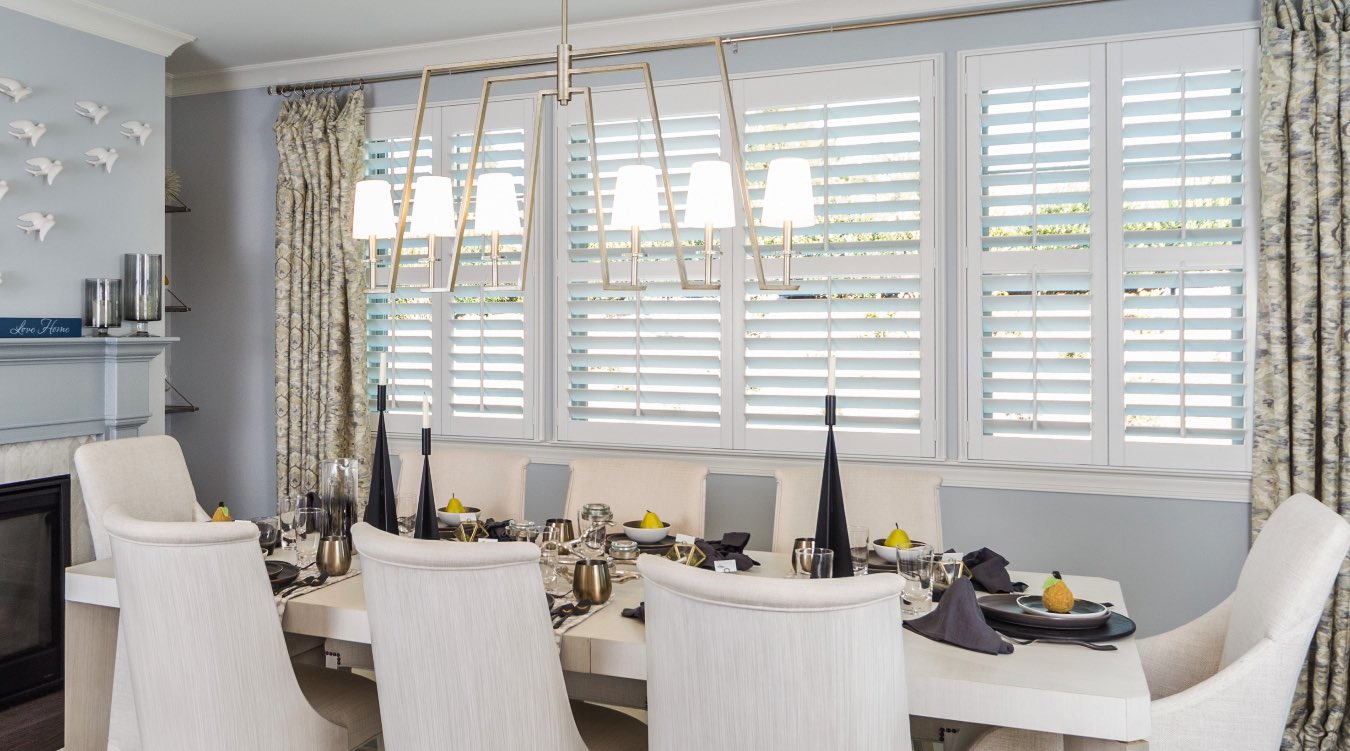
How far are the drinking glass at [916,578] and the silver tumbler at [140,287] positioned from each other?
3239 millimetres

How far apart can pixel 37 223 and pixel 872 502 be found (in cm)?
315

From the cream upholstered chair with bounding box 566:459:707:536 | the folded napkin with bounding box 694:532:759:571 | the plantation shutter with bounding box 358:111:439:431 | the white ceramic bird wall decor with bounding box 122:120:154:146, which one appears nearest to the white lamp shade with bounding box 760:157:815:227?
the folded napkin with bounding box 694:532:759:571

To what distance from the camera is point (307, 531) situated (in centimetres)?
269

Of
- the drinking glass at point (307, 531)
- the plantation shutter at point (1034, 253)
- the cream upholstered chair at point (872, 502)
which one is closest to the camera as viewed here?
the drinking glass at point (307, 531)

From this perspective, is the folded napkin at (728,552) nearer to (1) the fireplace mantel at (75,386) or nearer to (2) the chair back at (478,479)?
(2) the chair back at (478,479)

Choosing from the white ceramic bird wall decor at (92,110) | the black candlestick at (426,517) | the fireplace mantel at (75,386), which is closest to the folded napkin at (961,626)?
the black candlestick at (426,517)

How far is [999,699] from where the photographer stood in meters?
1.61

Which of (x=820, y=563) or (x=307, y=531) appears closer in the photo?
(x=820, y=563)

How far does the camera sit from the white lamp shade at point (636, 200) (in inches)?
87.7

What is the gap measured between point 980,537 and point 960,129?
148 cm

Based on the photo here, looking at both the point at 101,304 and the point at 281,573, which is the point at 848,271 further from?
the point at 101,304

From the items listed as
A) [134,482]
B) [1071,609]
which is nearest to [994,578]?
[1071,609]

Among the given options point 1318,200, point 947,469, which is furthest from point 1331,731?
point 1318,200

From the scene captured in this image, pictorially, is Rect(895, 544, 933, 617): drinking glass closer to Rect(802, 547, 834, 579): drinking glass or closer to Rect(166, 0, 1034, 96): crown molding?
Rect(802, 547, 834, 579): drinking glass
